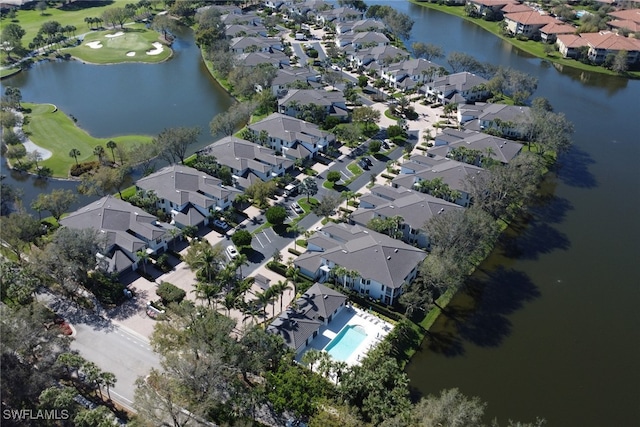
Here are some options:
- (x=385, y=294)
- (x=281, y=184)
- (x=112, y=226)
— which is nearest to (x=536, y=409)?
(x=385, y=294)

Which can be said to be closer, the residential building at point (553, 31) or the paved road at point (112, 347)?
the paved road at point (112, 347)

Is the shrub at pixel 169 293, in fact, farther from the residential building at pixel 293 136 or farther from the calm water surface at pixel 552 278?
the residential building at pixel 293 136

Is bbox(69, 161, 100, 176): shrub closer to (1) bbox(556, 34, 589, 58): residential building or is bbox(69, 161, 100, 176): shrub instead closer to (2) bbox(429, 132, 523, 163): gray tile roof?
(2) bbox(429, 132, 523, 163): gray tile roof

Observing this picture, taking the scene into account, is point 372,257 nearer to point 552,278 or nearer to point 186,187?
point 552,278

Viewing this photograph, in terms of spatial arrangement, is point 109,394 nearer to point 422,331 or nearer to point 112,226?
point 112,226

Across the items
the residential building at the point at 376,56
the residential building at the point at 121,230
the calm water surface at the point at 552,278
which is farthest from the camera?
the residential building at the point at 376,56

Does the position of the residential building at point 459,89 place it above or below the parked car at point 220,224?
above

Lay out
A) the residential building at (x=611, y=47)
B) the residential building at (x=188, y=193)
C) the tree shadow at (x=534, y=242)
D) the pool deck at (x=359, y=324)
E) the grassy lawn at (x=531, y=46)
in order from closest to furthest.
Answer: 1. the pool deck at (x=359, y=324)
2. the tree shadow at (x=534, y=242)
3. the residential building at (x=188, y=193)
4. the grassy lawn at (x=531, y=46)
5. the residential building at (x=611, y=47)

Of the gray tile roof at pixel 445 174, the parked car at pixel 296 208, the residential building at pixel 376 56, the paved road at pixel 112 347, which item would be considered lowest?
the paved road at pixel 112 347

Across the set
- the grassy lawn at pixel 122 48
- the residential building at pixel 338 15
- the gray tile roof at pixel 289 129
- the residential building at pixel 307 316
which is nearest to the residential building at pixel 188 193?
the gray tile roof at pixel 289 129
